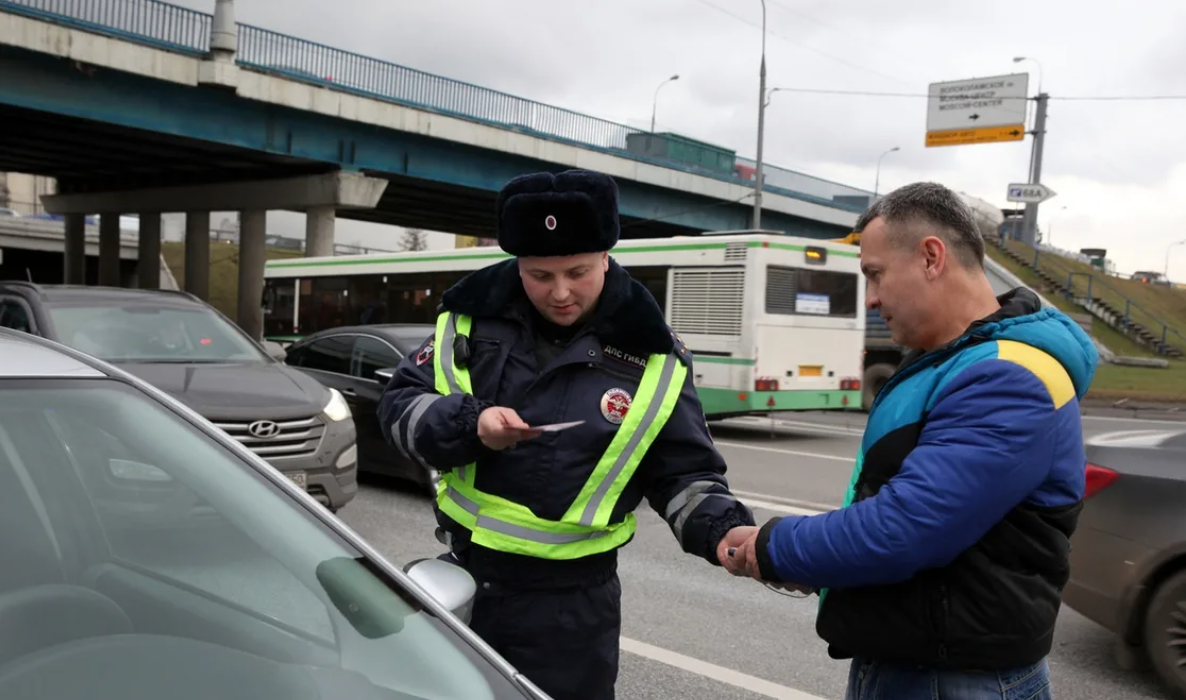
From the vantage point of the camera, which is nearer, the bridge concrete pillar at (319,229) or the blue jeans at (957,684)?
the blue jeans at (957,684)

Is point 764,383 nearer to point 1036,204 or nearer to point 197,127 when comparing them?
point 197,127

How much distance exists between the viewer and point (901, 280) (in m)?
1.90

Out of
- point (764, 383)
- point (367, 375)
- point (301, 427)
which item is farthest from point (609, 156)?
point (301, 427)

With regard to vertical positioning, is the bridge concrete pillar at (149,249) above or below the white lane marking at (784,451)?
above

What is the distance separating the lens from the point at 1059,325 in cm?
184

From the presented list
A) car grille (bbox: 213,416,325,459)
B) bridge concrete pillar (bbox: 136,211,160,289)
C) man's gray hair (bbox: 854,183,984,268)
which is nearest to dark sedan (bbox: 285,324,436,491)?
car grille (bbox: 213,416,325,459)

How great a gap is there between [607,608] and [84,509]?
1.23m

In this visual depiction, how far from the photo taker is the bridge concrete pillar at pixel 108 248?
40.5 m

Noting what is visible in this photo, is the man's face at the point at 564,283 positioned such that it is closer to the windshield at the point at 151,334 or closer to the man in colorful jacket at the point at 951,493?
the man in colorful jacket at the point at 951,493

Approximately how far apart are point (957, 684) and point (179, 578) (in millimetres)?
1580

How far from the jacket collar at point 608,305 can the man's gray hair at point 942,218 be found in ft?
1.87

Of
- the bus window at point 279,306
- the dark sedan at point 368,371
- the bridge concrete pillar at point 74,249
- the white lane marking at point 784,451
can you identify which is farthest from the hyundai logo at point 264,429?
the bridge concrete pillar at point 74,249

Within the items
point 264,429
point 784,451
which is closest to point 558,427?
point 264,429

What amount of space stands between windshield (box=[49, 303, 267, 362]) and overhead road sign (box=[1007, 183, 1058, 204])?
39784mm
